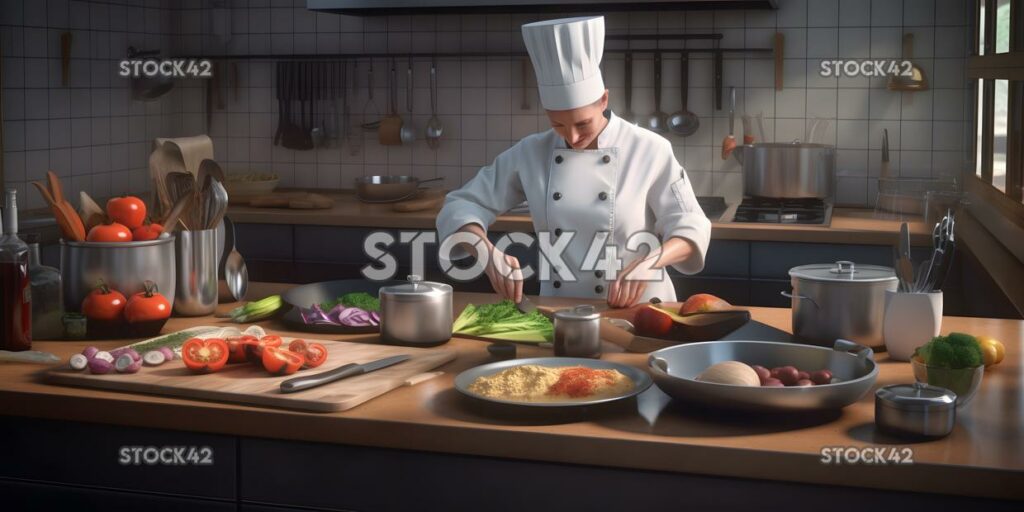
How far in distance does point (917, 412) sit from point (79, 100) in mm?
3689

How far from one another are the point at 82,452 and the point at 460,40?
3.08 meters

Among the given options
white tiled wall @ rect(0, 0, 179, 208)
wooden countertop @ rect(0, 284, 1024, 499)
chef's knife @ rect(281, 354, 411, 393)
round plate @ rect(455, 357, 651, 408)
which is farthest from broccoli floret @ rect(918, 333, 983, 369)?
white tiled wall @ rect(0, 0, 179, 208)

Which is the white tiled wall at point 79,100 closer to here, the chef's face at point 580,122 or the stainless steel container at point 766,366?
the chef's face at point 580,122

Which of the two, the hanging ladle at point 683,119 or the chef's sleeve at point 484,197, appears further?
the hanging ladle at point 683,119

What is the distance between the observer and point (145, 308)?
6.59 feet

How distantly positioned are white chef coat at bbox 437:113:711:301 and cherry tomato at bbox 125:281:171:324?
30.9 inches

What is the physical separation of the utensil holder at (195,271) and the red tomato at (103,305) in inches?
8.1

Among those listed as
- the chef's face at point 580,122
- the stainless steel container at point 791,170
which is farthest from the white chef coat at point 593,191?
the stainless steel container at point 791,170

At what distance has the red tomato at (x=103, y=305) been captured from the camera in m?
2.00

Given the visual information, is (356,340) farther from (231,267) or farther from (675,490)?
(675,490)

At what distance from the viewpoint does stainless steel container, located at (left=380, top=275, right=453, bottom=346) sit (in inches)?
77.5

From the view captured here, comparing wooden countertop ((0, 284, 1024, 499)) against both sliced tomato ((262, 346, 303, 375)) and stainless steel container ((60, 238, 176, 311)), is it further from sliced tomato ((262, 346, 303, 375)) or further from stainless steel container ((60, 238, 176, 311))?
stainless steel container ((60, 238, 176, 311))

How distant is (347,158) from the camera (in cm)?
467

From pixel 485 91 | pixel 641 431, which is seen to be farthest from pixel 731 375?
pixel 485 91
